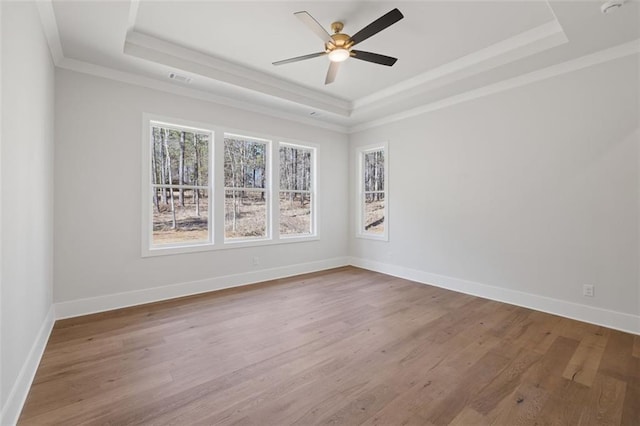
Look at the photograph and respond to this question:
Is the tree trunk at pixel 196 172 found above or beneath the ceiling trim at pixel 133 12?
beneath

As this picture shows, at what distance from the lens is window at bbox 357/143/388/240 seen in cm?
534

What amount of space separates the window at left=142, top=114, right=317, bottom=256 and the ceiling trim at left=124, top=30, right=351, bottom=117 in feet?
2.50

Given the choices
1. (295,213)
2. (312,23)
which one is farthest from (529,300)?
(312,23)

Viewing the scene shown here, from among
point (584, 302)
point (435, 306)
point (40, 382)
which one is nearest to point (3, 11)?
point (40, 382)

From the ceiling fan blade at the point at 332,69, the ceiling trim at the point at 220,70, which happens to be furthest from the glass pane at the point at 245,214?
the ceiling fan blade at the point at 332,69

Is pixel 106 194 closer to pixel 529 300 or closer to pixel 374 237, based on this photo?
pixel 374 237

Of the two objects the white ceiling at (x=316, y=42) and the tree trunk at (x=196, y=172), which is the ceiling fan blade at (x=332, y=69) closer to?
the white ceiling at (x=316, y=42)

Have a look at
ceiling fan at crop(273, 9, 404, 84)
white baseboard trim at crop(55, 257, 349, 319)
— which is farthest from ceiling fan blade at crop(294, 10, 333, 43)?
white baseboard trim at crop(55, 257, 349, 319)

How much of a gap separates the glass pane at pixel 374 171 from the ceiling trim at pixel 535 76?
2.51 feet

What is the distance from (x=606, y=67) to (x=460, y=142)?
1595 mm

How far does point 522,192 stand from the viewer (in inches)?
144

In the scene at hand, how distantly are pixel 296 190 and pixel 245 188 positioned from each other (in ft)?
3.28

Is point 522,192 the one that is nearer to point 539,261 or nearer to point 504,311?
point 539,261

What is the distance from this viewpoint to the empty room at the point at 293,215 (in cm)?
191
